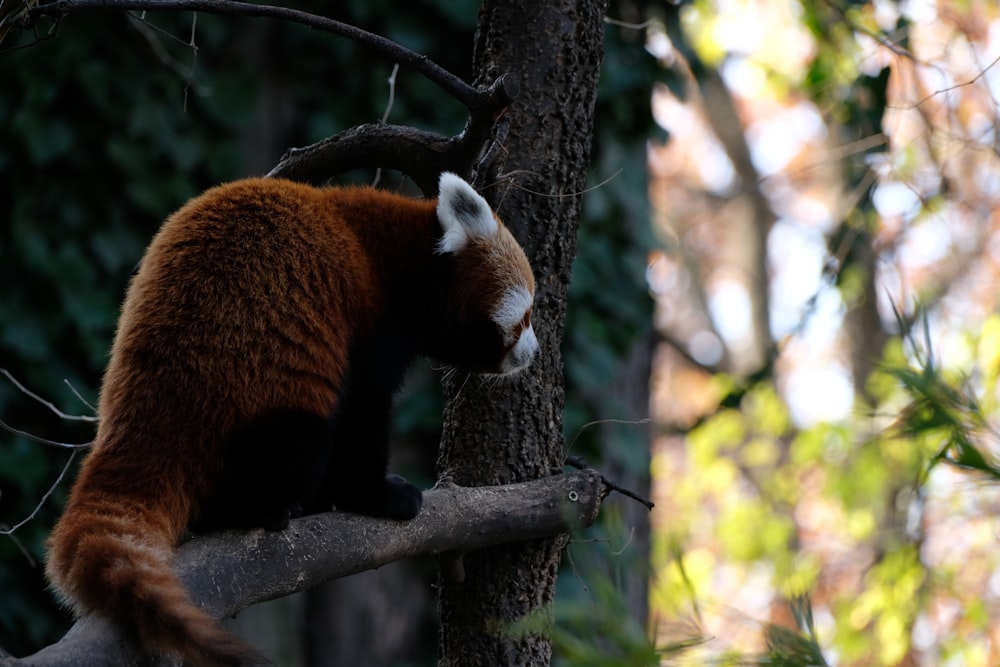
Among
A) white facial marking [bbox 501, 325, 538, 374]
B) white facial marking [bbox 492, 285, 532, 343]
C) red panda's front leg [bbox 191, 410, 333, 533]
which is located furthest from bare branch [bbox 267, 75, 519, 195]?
red panda's front leg [bbox 191, 410, 333, 533]

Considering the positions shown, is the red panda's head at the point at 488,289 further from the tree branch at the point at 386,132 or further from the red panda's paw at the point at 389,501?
the red panda's paw at the point at 389,501

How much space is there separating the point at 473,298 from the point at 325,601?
236cm

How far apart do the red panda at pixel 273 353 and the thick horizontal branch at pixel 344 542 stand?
0.04 metres

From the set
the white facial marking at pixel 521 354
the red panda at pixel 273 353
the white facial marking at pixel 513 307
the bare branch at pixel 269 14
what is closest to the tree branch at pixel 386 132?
the bare branch at pixel 269 14

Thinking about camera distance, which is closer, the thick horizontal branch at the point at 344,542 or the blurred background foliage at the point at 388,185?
the thick horizontal branch at the point at 344,542

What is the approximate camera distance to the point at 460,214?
2.33 m

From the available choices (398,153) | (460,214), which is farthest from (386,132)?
(460,214)

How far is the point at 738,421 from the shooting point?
7.91m

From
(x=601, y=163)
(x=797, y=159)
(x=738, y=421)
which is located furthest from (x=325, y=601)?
(x=797, y=159)

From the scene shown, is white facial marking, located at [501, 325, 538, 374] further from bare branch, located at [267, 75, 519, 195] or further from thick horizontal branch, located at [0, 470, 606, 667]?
bare branch, located at [267, 75, 519, 195]

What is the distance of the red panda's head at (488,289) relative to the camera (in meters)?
2.34

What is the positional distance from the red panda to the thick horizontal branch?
4cm

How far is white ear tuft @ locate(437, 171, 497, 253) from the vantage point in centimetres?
228

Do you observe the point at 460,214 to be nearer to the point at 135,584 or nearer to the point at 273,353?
the point at 273,353
